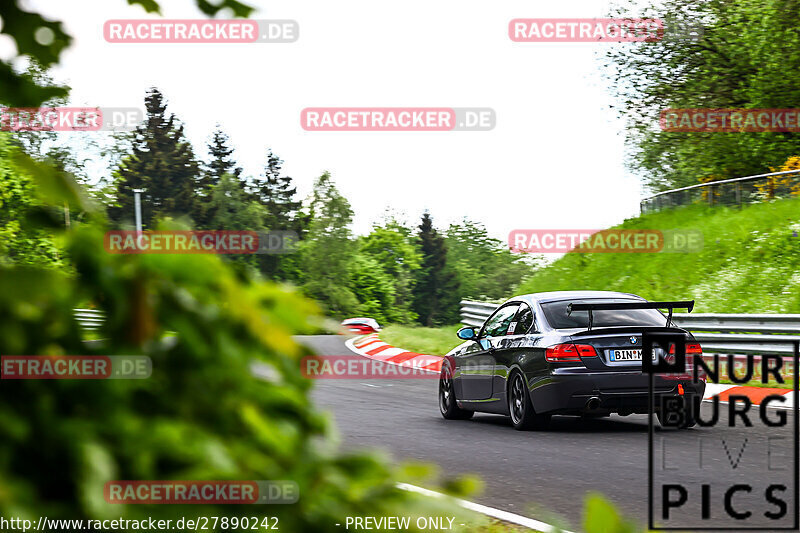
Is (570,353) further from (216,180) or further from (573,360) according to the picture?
(216,180)

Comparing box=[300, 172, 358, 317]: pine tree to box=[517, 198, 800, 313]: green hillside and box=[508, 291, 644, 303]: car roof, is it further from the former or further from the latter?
box=[508, 291, 644, 303]: car roof

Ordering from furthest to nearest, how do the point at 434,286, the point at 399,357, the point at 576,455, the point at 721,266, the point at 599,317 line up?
the point at 434,286, the point at 721,266, the point at 399,357, the point at 599,317, the point at 576,455

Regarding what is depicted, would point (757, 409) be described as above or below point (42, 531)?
below

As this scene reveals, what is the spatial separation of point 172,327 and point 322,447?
30 cm

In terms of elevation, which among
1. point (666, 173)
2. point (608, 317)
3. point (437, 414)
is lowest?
point (437, 414)

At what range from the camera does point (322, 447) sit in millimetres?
1517

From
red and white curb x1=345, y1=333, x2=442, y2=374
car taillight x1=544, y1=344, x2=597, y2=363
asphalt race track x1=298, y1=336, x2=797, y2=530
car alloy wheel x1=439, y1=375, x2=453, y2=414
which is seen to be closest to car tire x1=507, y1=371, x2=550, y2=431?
asphalt race track x1=298, y1=336, x2=797, y2=530

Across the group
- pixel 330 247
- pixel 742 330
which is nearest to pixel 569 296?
pixel 742 330

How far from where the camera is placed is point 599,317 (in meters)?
11.1

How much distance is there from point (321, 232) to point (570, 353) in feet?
291

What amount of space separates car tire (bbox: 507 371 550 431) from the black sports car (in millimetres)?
11

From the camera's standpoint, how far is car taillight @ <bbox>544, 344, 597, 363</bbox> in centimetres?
1052

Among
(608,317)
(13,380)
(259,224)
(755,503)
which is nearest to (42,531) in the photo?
(13,380)

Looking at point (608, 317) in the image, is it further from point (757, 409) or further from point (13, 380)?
point (13, 380)
